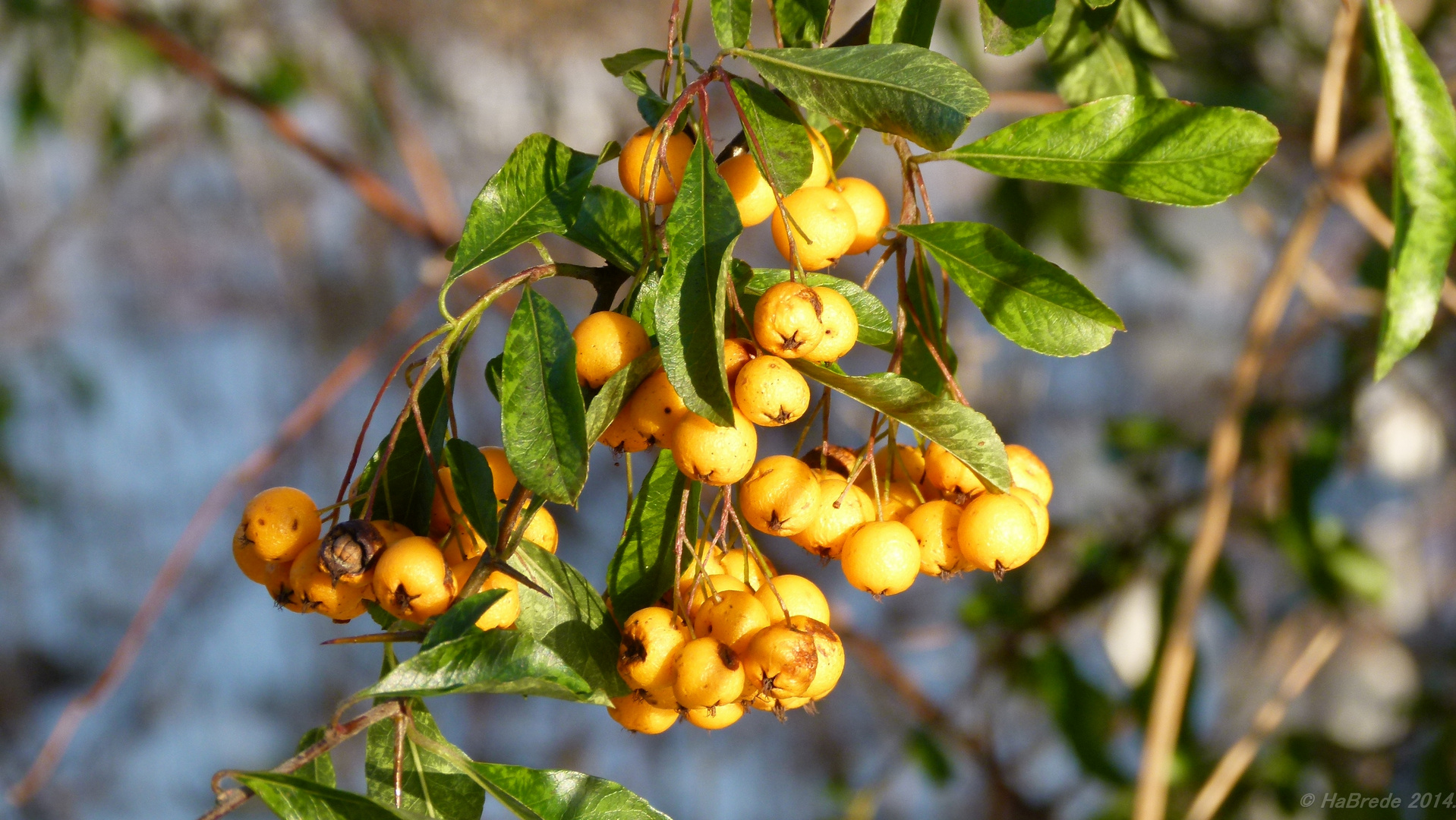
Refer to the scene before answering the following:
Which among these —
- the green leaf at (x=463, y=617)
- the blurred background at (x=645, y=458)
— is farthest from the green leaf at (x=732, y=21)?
the blurred background at (x=645, y=458)

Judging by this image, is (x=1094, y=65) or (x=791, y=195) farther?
(x=1094, y=65)

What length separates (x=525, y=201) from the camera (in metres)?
0.42

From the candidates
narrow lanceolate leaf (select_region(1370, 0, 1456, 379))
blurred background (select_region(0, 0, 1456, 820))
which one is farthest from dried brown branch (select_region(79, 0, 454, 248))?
narrow lanceolate leaf (select_region(1370, 0, 1456, 379))

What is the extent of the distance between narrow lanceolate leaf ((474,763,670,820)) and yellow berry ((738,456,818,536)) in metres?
0.13

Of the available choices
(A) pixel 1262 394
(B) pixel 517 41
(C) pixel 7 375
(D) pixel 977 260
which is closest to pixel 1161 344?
(A) pixel 1262 394

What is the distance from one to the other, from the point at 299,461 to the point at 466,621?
2532 mm

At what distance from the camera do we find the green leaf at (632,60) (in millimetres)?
452

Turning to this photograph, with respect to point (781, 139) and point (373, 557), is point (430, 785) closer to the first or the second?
point (373, 557)

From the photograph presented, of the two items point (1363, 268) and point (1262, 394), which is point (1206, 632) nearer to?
point (1262, 394)

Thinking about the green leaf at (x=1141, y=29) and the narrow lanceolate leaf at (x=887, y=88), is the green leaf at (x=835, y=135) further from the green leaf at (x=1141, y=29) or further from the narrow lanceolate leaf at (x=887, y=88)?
the green leaf at (x=1141, y=29)

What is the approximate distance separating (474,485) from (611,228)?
0.39 ft

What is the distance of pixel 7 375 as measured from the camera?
8.46 ft

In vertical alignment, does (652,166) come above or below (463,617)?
above

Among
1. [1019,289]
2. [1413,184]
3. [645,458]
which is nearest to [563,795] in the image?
[1019,289]
